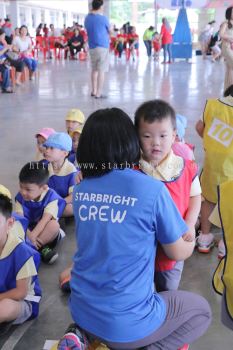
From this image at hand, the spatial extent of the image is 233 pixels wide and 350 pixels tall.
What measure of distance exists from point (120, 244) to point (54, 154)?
1.78 m

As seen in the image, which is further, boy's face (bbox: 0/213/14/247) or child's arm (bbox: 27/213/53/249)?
child's arm (bbox: 27/213/53/249)

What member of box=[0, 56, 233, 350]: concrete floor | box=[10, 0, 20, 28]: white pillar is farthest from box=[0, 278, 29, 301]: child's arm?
box=[10, 0, 20, 28]: white pillar

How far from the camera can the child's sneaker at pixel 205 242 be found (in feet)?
8.17

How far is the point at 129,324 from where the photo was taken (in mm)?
1295

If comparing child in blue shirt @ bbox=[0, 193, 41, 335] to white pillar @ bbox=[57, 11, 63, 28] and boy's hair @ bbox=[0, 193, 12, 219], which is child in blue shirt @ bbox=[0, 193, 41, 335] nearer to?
boy's hair @ bbox=[0, 193, 12, 219]

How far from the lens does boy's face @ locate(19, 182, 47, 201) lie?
2.46 m

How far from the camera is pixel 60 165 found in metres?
3.01

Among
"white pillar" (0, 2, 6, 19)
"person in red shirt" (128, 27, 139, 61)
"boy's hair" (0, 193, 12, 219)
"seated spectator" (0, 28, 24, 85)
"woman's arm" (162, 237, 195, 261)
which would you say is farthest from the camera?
"white pillar" (0, 2, 6, 19)

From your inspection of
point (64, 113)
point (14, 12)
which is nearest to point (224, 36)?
point (64, 113)

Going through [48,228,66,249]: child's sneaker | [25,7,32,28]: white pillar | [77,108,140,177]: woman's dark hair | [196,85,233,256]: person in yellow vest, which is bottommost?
[48,228,66,249]: child's sneaker

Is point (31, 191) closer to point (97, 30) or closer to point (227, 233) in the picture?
point (227, 233)

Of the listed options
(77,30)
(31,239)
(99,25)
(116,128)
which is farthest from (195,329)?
(77,30)

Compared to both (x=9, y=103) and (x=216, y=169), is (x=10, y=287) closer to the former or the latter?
(x=216, y=169)

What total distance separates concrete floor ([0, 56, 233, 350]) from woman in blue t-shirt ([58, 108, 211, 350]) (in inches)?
21.8
